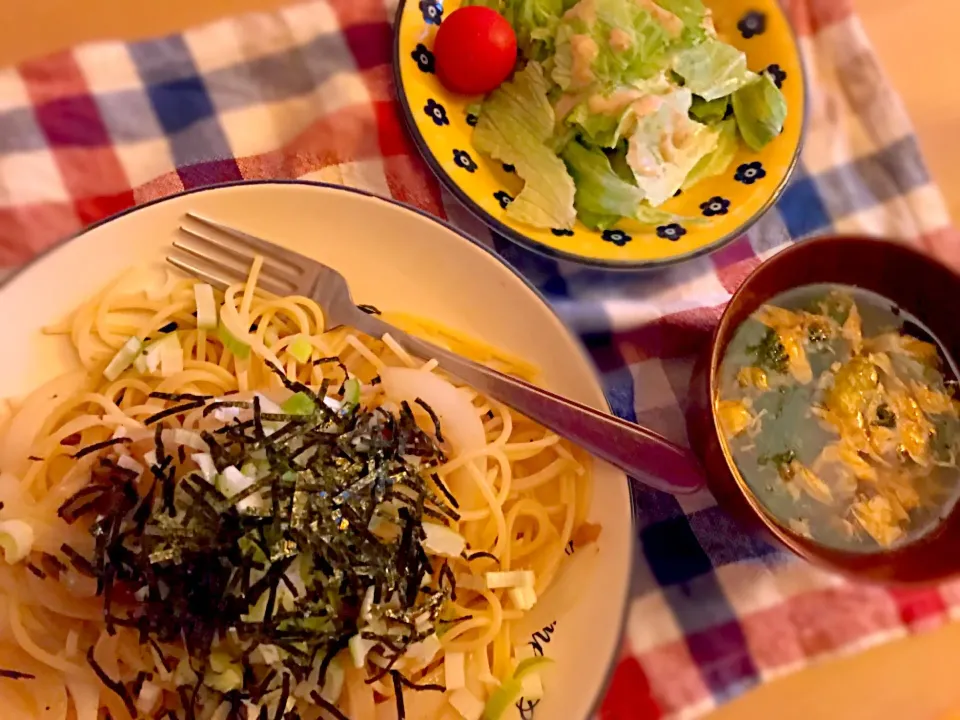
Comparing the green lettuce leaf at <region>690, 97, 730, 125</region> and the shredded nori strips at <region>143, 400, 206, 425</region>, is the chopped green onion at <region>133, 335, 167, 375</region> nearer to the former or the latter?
the shredded nori strips at <region>143, 400, 206, 425</region>

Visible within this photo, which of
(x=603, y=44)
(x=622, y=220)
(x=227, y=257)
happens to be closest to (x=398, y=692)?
(x=227, y=257)

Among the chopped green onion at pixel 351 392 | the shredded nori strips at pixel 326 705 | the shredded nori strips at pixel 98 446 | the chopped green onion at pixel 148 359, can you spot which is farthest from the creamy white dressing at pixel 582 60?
the shredded nori strips at pixel 326 705

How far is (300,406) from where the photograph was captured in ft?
3.46

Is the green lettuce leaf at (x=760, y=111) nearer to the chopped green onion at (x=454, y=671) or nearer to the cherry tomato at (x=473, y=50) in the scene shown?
the cherry tomato at (x=473, y=50)

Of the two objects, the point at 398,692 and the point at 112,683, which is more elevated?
the point at 112,683

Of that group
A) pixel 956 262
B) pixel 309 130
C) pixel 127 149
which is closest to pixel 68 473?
pixel 127 149

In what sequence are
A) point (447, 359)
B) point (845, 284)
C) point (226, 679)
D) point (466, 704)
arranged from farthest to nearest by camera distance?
point (845, 284)
point (447, 359)
point (466, 704)
point (226, 679)

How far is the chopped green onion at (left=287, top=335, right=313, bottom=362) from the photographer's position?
115 cm

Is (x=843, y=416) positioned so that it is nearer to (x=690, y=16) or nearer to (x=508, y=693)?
(x=508, y=693)

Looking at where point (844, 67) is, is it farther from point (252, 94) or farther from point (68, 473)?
point (68, 473)

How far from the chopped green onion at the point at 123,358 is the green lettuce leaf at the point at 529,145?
0.58m

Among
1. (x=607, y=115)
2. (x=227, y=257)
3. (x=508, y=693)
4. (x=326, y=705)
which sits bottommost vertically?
(x=508, y=693)

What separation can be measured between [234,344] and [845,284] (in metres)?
0.89

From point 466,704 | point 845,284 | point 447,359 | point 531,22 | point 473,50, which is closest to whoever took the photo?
point 466,704
